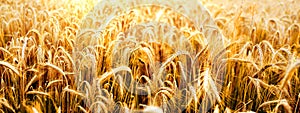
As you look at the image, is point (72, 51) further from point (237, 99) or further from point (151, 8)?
point (151, 8)

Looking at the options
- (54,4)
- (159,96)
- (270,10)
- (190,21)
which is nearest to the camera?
(159,96)

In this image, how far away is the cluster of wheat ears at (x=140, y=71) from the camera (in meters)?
1.18

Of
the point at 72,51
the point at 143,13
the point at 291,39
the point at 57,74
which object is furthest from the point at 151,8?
the point at 57,74

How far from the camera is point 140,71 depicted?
155 centimetres

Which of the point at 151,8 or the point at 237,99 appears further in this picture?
the point at 151,8

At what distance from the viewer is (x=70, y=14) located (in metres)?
2.61

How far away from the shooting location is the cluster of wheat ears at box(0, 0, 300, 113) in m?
1.18

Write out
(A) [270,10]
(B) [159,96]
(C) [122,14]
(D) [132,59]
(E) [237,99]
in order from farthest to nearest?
(A) [270,10] → (C) [122,14] → (D) [132,59] → (E) [237,99] → (B) [159,96]

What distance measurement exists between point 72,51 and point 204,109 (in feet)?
2.83

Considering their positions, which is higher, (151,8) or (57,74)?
(151,8)

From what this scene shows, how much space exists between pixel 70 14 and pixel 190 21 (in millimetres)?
1094

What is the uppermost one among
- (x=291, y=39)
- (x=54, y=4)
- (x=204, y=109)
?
(x=54, y=4)

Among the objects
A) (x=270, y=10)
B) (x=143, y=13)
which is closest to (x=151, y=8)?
(x=143, y=13)

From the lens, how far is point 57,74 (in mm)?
1413
